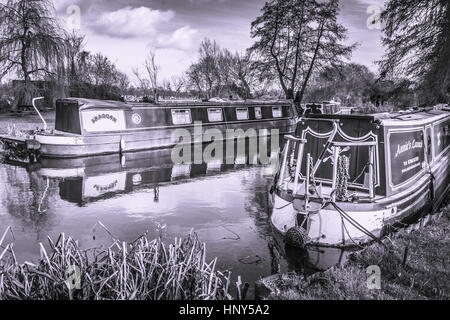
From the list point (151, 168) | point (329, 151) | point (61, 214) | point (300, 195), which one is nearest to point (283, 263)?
point (300, 195)

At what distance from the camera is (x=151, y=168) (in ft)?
52.4

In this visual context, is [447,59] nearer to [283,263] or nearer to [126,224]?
[283,263]

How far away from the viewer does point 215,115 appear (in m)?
23.0

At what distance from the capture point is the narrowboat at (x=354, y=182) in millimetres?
7039

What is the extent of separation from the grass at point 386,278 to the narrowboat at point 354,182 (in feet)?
3.33

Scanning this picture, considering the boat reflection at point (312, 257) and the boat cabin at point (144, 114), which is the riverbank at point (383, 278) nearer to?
the boat reflection at point (312, 257)

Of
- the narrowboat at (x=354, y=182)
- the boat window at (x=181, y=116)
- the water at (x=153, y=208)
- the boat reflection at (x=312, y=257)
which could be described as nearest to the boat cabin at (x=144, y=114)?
the boat window at (x=181, y=116)

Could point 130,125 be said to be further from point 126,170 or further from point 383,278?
point 383,278

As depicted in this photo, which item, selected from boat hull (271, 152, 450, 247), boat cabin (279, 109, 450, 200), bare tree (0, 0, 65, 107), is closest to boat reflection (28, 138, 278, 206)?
boat hull (271, 152, 450, 247)

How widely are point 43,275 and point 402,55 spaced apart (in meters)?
19.9

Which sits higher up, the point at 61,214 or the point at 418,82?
the point at 418,82

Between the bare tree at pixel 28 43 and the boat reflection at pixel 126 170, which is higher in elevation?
the bare tree at pixel 28 43

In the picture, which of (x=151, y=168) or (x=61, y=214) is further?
(x=151, y=168)

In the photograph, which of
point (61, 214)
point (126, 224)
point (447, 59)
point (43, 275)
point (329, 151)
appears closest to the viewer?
point (43, 275)
